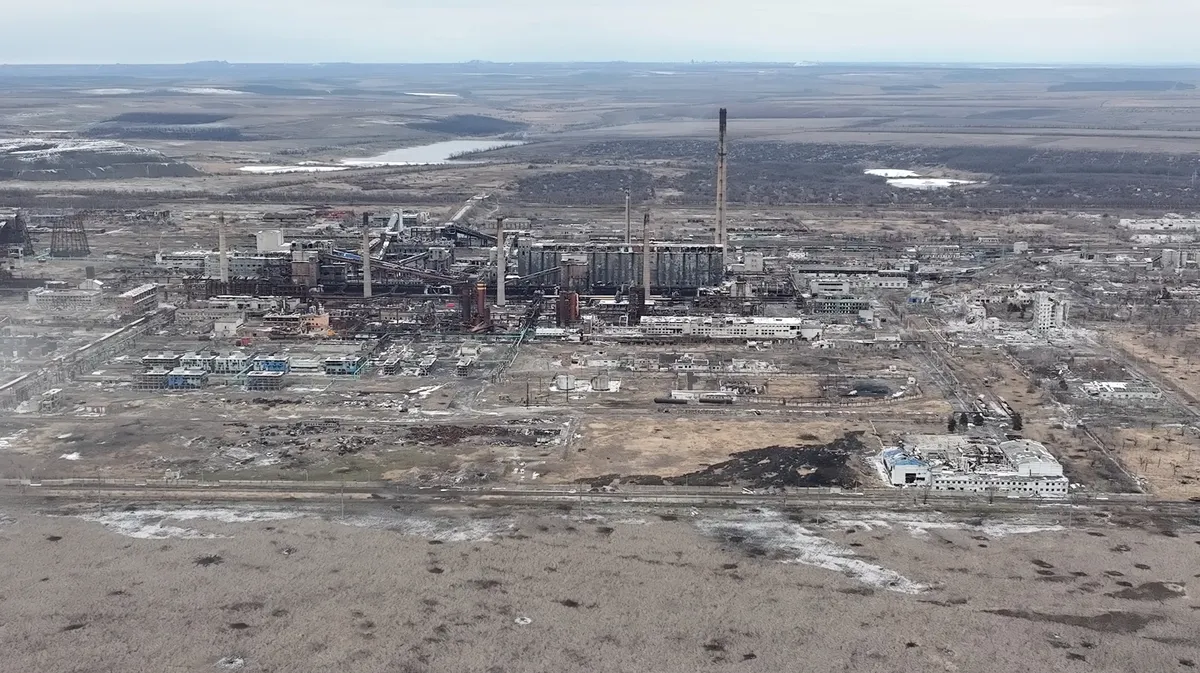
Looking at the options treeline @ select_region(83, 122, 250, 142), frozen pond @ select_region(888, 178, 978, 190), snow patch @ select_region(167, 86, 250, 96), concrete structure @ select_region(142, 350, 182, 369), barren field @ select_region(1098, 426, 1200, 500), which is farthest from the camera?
snow patch @ select_region(167, 86, 250, 96)

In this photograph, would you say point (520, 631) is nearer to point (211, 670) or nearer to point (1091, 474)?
point (211, 670)

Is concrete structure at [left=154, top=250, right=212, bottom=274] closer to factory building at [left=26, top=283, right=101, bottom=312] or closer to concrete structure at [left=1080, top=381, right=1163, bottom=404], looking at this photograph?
factory building at [left=26, top=283, right=101, bottom=312]

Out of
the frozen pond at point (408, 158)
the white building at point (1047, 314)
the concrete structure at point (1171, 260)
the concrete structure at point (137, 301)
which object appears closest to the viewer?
the white building at point (1047, 314)

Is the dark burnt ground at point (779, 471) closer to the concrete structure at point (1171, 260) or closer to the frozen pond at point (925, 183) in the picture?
the concrete structure at point (1171, 260)

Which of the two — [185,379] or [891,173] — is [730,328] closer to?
[185,379]

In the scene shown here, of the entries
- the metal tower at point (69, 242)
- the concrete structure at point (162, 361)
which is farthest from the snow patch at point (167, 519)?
the metal tower at point (69, 242)

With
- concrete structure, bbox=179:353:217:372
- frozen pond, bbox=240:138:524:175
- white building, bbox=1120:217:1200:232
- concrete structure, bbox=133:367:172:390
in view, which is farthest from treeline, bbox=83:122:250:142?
concrete structure, bbox=133:367:172:390
